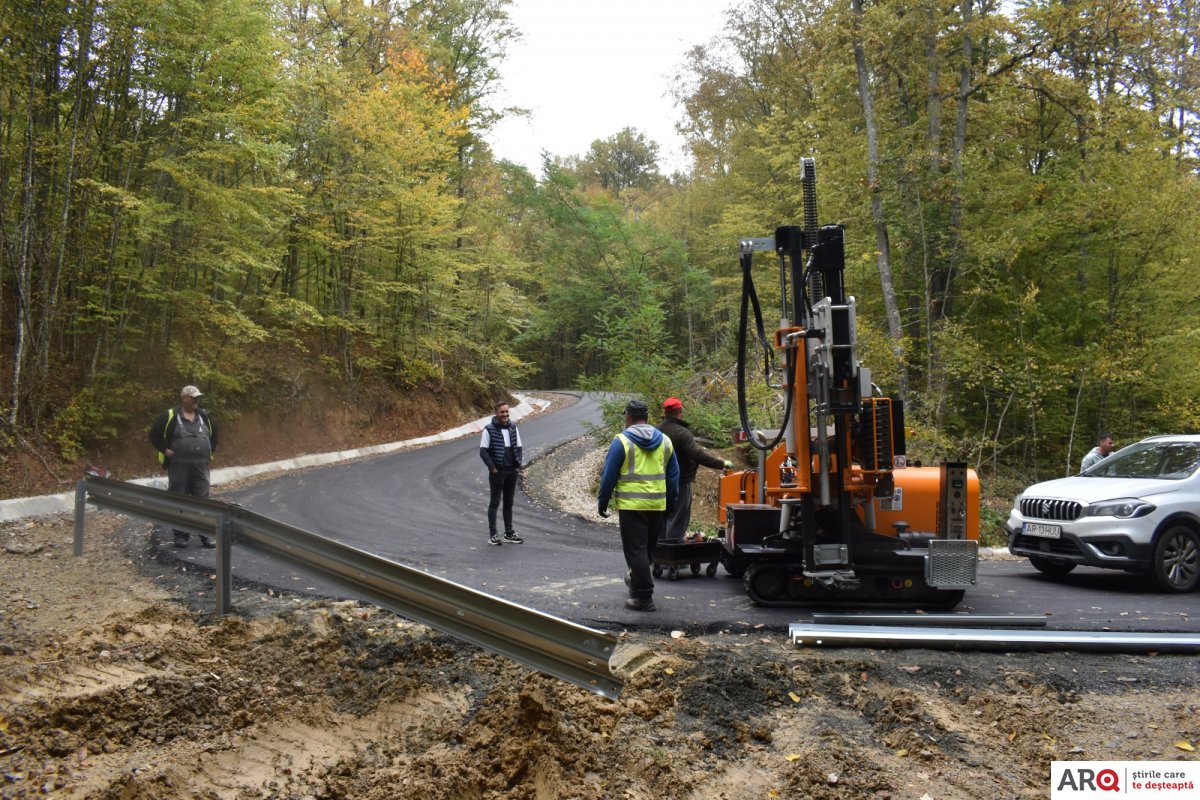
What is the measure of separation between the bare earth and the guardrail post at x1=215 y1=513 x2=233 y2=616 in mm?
205

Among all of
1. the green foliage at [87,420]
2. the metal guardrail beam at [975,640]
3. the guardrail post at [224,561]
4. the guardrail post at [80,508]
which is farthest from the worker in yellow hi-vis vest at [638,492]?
the green foliage at [87,420]

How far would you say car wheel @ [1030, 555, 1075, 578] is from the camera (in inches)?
352

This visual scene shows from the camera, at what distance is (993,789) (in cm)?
374

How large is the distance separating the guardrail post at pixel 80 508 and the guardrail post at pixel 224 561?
2.99m

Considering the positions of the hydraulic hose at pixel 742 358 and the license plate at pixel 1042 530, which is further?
the license plate at pixel 1042 530

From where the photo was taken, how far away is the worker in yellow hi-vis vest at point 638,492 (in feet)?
22.1

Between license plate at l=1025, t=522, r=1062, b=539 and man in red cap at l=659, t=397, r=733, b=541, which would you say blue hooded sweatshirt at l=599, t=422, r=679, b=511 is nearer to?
man in red cap at l=659, t=397, r=733, b=541

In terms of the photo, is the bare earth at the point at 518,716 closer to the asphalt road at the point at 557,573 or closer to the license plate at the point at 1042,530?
the asphalt road at the point at 557,573

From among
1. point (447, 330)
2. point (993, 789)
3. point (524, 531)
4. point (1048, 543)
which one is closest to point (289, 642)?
point (993, 789)

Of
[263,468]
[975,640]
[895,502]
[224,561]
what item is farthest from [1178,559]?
[263,468]

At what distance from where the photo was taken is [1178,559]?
826 centimetres

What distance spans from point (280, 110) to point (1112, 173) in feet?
60.1

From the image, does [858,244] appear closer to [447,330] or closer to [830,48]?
[830,48]

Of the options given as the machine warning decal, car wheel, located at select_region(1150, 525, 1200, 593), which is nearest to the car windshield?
car wheel, located at select_region(1150, 525, 1200, 593)
